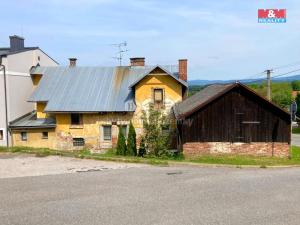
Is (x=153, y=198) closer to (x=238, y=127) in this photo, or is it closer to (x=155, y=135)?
(x=155, y=135)

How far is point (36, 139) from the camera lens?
102 ft

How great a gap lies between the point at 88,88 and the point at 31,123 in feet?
17.4

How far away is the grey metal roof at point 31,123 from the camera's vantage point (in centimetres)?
3073

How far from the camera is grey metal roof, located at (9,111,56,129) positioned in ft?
101

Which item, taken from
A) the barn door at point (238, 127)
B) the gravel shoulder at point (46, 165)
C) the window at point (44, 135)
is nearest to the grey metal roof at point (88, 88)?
the window at point (44, 135)

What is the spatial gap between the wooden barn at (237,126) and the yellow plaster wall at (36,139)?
1177 centimetres

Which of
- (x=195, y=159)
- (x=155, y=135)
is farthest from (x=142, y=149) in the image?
(x=195, y=159)

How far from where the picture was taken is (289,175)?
1684cm

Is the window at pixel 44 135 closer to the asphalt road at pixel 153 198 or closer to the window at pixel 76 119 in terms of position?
the window at pixel 76 119

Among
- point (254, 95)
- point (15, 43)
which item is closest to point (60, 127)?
point (15, 43)

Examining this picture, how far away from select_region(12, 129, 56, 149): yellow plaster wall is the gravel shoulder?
9159 millimetres

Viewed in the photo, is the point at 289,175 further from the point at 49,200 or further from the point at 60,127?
the point at 60,127

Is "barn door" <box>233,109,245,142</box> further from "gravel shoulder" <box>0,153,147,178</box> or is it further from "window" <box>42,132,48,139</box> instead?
"window" <box>42,132,48,139</box>

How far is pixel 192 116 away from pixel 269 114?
15.4 feet
